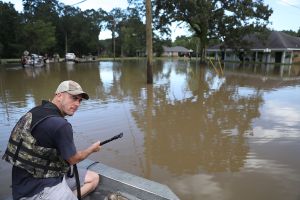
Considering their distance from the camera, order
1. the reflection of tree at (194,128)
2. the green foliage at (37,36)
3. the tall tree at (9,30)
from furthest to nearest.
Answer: the tall tree at (9,30) < the green foliage at (37,36) < the reflection of tree at (194,128)

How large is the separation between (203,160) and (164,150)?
93 centimetres

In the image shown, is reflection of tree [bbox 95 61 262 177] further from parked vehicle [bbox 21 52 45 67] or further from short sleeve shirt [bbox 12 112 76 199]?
parked vehicle [bbox 21 52 45 67]

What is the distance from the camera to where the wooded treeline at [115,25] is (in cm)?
3797

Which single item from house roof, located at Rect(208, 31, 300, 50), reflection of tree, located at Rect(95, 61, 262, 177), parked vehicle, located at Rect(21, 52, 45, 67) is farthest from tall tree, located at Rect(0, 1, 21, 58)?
reflection of tree, located at Rect(95, 61, 262, 177)

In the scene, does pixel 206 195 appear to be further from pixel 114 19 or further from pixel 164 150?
pixel 114 19

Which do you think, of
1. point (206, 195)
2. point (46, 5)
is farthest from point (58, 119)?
point (46, 5)

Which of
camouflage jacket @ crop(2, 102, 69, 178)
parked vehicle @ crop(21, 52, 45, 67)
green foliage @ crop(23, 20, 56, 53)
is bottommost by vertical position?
parked vehicle @ crop(21, 52, 45, 67)

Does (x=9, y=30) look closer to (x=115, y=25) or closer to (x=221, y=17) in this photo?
(x=115, y=25)

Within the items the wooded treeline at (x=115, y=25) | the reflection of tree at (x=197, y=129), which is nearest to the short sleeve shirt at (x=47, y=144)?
the reflection of tree at (x=197, y=129)

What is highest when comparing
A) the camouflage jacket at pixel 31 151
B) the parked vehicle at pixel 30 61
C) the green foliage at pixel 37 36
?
the green foliage at pixel 37 36

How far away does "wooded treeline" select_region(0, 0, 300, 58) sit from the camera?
3797cm

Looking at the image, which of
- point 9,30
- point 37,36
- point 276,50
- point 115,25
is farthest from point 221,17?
point 115,25

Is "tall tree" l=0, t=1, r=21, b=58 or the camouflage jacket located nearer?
the camouflage jacket

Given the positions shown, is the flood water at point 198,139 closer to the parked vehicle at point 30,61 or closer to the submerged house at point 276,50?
the parked vehicle at point 30,61
